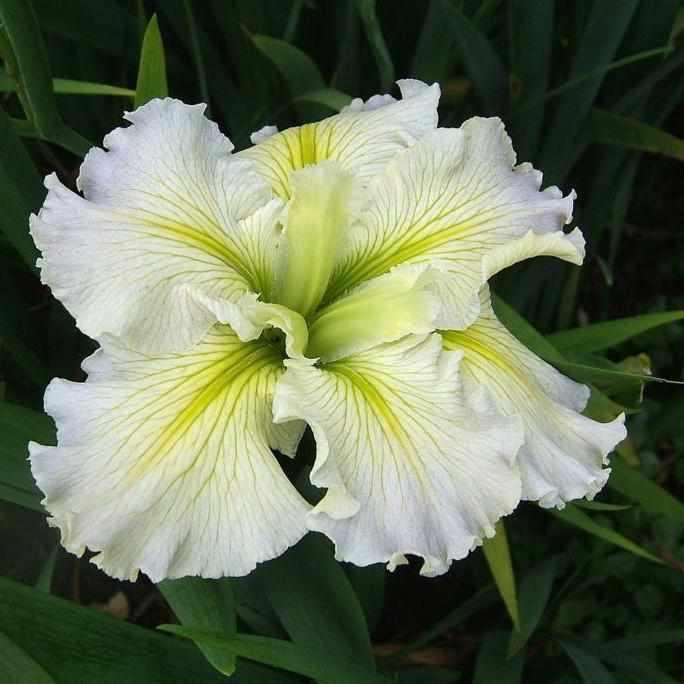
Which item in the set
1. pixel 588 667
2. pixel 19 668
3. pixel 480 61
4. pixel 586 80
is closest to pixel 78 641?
pixel 19 668

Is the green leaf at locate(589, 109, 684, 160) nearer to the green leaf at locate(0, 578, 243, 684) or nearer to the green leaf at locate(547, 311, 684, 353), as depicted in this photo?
the green leaf at locate(547, 311, 684, 353)

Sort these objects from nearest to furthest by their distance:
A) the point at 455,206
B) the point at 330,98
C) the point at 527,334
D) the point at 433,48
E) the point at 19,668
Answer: the point at 19,668 < the point at 455,206 < the point at 527,334 < the point at 330,98 < the point at 433,48

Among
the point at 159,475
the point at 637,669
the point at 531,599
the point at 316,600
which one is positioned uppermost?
the point at 159,475

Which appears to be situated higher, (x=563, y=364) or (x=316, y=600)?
(x=563, y=364)

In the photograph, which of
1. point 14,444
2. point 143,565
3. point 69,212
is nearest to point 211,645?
point 143,565

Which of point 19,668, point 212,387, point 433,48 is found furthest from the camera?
point 433,48

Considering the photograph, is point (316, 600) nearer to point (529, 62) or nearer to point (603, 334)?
point (603, 334)
